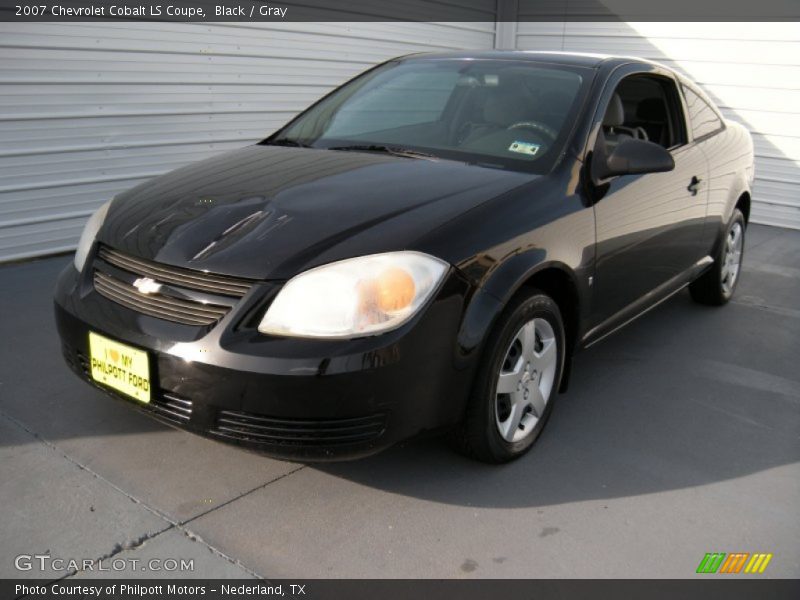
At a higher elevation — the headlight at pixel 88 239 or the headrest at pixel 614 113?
the headrest at pixel 614 113

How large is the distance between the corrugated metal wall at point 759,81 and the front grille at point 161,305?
7.15 meters

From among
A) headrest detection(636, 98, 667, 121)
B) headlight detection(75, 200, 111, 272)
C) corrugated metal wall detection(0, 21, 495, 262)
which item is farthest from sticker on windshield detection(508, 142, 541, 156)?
corrugated metal wall detection(0, 21, 495, 262)

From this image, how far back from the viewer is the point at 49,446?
2.98 meters

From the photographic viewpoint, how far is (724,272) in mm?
5023

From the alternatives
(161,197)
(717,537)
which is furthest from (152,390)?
(717,537)

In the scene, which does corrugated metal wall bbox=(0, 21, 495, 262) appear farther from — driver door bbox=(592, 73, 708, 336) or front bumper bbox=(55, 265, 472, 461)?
driver door bbox=(592, 73, 708, 336)

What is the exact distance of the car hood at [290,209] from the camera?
251 centimetres

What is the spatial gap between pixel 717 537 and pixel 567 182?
1.39 m

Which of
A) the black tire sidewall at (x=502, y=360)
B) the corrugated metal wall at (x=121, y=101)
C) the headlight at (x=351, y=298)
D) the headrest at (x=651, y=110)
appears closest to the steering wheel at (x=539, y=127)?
the black tire sidewall at (x=502, y=360)

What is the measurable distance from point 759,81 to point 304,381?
7.19 meters

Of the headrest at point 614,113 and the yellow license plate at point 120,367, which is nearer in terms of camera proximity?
the yellow license plate at point 120,367

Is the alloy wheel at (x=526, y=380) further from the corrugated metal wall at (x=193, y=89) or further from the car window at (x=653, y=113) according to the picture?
the corrugated metal wall at (x=193, y=89)

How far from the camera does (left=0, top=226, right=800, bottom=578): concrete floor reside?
95.6 inches

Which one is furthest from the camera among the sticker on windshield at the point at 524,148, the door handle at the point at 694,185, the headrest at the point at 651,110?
the headrest at the point at 651,110
